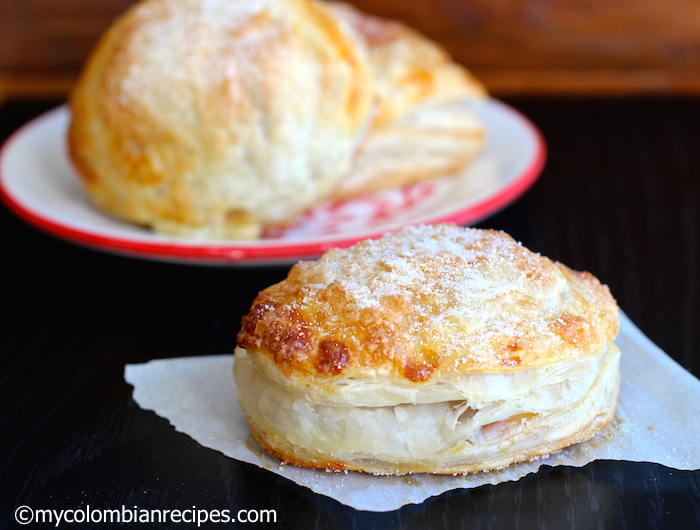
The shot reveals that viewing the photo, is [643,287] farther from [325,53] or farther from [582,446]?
[325,53]

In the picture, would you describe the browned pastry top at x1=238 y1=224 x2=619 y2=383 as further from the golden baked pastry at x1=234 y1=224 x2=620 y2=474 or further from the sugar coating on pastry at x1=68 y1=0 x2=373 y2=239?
the sugar coating on pastry at x1=68 y1=0 x2=373 y2=239

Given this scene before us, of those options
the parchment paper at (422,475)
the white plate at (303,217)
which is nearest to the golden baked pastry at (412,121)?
the white plate at (303,217)

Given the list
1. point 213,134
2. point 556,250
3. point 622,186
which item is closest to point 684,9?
point 622,186

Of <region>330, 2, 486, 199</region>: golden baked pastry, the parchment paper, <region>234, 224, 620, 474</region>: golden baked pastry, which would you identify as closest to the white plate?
<region>330, 2, 486, 199</region>: golden baked pastry

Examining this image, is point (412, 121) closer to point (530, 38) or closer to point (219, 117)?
point (219, 117)

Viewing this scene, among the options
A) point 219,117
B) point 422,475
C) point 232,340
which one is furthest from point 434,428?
point 219,117

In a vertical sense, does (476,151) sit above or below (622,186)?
above
